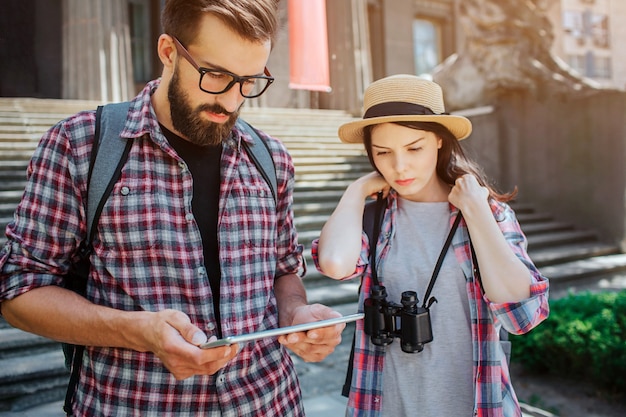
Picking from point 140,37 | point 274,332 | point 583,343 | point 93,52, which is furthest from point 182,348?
point 140,37

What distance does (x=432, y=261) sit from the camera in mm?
2074

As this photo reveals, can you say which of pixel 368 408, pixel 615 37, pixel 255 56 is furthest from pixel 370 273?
pixel 615 37

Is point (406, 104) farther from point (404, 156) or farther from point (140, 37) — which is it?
point (140, 37)

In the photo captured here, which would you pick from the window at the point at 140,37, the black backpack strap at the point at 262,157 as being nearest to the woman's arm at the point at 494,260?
the black backpack strap at the point at 262,157

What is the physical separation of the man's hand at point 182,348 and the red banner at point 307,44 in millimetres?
6089

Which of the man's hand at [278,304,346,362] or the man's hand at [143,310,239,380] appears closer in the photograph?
the man's hand at [143,310,239,380]

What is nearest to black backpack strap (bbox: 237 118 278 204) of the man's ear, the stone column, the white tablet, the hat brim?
the man's ear

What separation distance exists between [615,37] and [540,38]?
3936cm

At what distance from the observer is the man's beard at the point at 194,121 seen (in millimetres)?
1742

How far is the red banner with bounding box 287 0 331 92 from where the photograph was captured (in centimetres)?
723

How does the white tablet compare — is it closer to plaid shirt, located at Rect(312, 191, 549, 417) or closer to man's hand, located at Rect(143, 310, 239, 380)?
man's hand, located at Rect(143, 310, 239, 380)

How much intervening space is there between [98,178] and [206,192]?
1.10 ft

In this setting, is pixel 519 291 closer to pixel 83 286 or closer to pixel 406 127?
pixel 406 127

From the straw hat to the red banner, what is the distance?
513 centimetres
